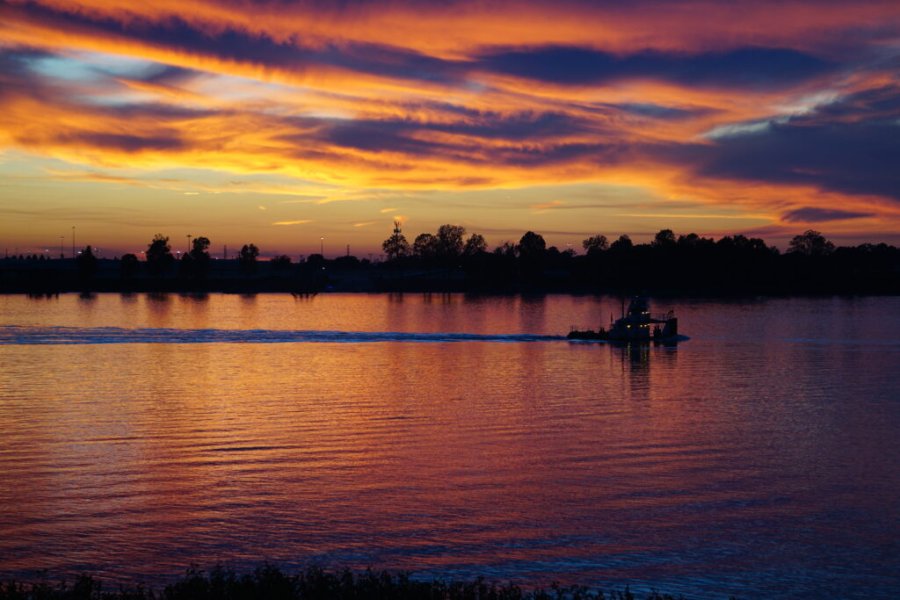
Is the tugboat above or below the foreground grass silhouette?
below

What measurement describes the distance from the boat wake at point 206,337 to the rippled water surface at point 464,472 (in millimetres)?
A: 20717

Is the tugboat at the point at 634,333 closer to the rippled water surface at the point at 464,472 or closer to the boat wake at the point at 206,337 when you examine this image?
the boat wake at the point at 206,337

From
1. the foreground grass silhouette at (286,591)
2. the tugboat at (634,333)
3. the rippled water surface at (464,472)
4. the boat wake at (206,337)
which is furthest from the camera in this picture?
the tugboat at (634,333)

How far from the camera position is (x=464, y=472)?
103ft

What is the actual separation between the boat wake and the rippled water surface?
20717mm

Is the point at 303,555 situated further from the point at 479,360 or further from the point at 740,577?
the point at 479,360

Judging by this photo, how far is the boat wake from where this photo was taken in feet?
297

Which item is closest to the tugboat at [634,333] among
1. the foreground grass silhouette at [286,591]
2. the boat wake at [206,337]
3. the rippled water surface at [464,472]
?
the boat wake at [206,337]

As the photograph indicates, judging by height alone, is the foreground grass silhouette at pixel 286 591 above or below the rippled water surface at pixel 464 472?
above

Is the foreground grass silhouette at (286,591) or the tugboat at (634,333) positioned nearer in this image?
the foreground grass silhouette at (286,591)

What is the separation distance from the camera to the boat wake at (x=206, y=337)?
297ft

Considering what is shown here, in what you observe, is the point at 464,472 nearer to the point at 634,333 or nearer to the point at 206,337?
the point at 206,337

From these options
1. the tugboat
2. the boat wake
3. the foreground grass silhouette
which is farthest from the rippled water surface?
the tugboat

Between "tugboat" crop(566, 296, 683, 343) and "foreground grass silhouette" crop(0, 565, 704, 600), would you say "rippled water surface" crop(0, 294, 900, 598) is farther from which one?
"tugboat" crop(566, 296, 683, 343)
